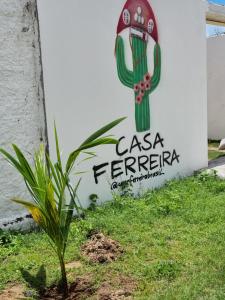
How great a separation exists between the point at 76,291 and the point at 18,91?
2197 millimetres

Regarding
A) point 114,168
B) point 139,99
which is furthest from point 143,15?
point 114,168

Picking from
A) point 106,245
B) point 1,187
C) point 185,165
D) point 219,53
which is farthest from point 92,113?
point 219,53

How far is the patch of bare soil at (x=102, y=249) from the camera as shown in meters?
3.82

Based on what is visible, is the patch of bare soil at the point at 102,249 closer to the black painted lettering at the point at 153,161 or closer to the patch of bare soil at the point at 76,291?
the patch of bare soil at the point at 76,291

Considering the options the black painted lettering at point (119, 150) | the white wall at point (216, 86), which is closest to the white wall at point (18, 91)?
the black painted lettering at point (119, 150)

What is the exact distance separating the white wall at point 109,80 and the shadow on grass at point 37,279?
1.61 m

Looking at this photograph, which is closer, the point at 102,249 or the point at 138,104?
the point at 102,249

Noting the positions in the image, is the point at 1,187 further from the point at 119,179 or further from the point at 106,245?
the point at 119,179

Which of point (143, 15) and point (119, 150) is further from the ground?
point (143, 15)

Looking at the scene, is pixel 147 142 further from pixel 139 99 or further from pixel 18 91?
pixel 18 91

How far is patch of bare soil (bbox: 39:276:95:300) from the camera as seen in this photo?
3.20 meters

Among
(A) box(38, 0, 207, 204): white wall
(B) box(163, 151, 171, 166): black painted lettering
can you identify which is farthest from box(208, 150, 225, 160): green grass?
(B) box(163, 151, 171, 166): black painted lettering

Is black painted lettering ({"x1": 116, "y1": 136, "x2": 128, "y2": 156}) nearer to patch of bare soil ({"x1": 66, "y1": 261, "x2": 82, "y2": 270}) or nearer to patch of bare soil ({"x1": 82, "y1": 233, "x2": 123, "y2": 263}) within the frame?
patch of bare soil ({"x1": 82, "y1": 233, "x2": 123, "y2": 263})

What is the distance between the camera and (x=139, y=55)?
5938 millimetres
